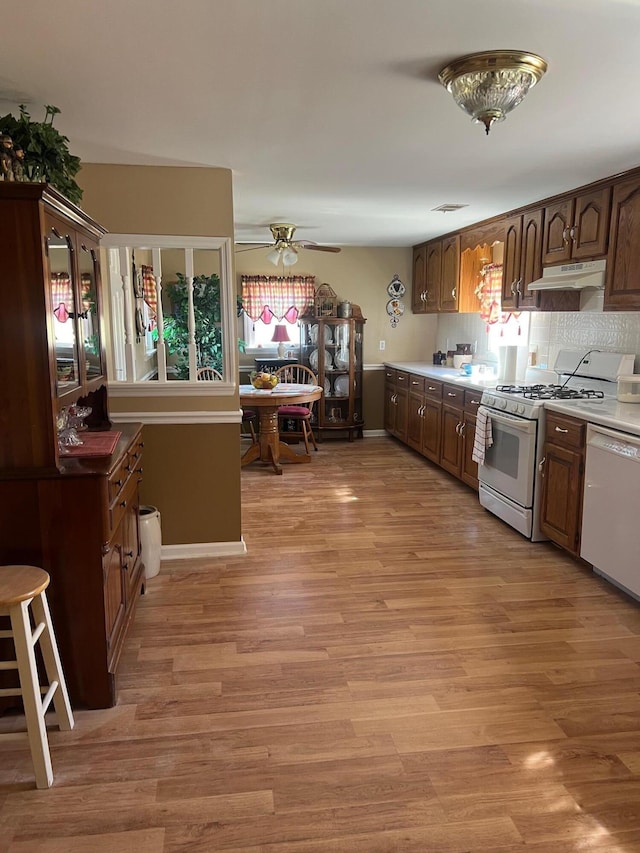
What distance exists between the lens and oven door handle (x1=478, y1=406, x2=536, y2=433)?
3.91 meters

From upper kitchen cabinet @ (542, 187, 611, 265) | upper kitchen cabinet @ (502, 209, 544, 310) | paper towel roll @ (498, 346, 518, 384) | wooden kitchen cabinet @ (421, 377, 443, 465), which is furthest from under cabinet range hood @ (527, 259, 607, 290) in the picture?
wooden kitchen cabinet @ (421, 377, 443, 465)

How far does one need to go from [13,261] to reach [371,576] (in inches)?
94.1

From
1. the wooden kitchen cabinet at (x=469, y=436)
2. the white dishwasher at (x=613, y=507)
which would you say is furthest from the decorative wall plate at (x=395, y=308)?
the white dishwasher at (x=613, y=507)

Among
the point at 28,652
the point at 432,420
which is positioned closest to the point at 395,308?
the point at 432,420

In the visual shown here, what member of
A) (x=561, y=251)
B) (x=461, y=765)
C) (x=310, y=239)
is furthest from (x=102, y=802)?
(x=310, y=239)

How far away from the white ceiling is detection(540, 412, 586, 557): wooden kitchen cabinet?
4.75 feet

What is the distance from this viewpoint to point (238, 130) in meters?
2.78

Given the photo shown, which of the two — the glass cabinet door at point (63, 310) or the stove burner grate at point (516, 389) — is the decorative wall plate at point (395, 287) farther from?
the glass cabinet door at point (63, 310)

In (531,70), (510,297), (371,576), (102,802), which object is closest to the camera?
(102,802)

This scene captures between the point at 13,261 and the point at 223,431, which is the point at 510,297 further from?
the point at 13,261

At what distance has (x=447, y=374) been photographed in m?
5.89

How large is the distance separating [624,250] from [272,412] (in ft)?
10.7

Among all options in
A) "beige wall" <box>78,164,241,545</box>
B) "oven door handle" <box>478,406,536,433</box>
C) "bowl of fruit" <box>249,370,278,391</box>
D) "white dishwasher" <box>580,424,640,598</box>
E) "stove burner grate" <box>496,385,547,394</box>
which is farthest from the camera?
"bowl of fruit" <box>249,370,278,391</box>

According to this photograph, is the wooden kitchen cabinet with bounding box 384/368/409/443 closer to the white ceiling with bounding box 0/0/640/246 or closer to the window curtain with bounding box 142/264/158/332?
the window curtain with bounding box 142/264/158/332
